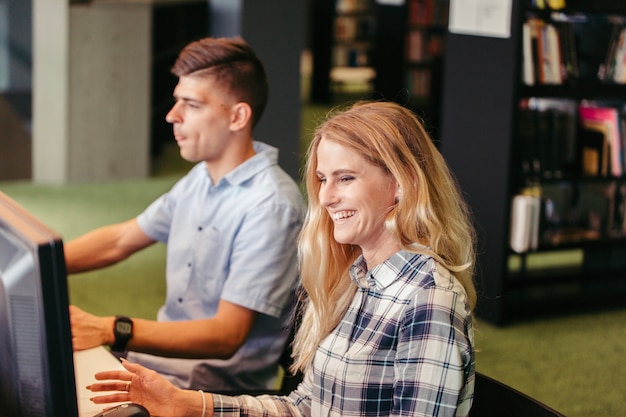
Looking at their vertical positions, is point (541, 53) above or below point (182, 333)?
above

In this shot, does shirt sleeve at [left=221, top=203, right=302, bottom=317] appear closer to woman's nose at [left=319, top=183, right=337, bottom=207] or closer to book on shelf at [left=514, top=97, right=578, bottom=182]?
woman's nose at [left=319, top=183, right=337, bottom=207]

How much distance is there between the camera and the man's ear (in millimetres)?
2535

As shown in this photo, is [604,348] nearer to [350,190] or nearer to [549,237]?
[549,237]

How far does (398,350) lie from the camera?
1542 mm

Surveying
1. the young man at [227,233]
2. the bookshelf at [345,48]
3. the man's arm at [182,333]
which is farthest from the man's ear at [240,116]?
the bookshelf at [345,48]

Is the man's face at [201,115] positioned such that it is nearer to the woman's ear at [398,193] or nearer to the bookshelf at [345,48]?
the woman's ear at [398,193]

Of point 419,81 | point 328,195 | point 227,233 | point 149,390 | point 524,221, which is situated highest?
point 328,195

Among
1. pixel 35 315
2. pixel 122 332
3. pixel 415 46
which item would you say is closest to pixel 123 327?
pixel 122 332

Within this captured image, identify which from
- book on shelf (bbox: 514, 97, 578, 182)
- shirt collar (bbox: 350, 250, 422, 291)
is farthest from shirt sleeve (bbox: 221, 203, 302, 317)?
book on shelf (bbox: 514, 97, 578, 182)

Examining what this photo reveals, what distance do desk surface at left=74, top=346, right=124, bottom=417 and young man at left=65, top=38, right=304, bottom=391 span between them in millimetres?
285

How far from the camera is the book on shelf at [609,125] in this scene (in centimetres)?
478

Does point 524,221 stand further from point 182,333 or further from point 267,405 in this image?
point 267,405

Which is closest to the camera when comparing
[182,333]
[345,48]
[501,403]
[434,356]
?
[434,356]

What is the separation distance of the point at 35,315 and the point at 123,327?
3.43 feet
